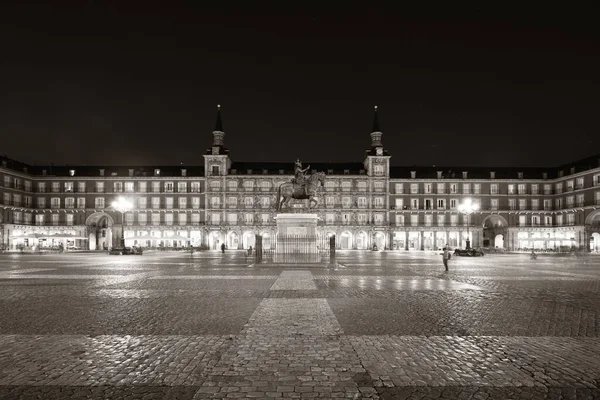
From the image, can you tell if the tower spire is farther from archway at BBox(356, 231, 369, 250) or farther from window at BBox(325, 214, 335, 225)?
archway at BBox(356, 231, 369, 250)

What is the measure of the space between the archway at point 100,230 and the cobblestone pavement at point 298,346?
7133 centimetres

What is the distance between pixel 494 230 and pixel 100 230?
224 ft

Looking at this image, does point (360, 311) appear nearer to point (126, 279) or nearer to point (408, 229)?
point (126, 279)

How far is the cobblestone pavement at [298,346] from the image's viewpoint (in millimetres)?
5199

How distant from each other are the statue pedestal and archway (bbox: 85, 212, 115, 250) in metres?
60.3

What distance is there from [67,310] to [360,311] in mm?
6363

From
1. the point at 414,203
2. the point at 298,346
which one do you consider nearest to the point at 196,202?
the point at 414,203

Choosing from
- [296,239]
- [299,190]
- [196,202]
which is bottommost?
[296,239]

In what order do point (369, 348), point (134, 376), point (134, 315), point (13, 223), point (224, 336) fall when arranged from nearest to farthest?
point (134, 376) < point (369, 348) < point (224, 336) < point (134, 315) < point (13, 223)

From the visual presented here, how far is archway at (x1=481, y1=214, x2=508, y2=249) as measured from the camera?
265 ft

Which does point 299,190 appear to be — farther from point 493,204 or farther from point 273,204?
point 493,204

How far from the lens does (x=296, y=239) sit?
27.6m

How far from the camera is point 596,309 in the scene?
10609mm

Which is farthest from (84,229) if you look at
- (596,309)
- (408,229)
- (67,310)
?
(596,309)
